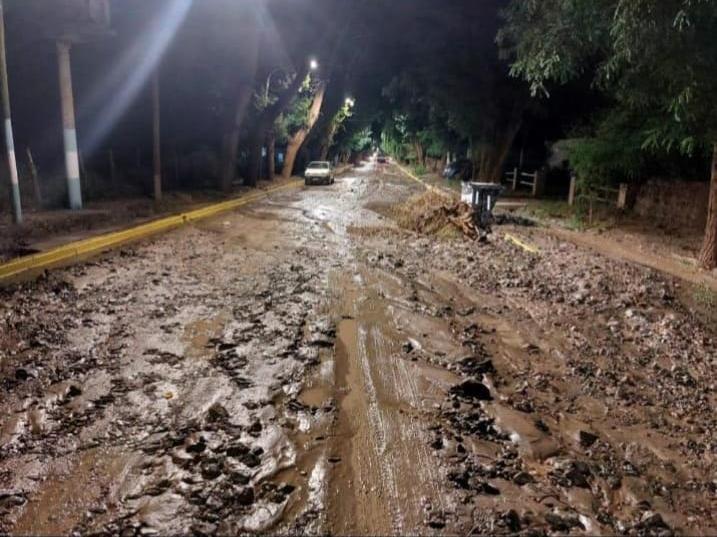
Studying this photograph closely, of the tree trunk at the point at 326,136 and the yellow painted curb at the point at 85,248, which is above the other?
the tree trunk at the point at 326,136

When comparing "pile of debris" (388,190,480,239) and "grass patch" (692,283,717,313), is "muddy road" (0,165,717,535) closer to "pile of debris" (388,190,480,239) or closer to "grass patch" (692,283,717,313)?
"grass patch" (692,283,717,313)

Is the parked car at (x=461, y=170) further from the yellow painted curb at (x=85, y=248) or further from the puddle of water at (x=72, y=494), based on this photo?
the puddle of water at (x=72, y=494)

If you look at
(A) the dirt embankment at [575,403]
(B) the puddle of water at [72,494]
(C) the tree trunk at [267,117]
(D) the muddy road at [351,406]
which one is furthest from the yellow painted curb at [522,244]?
(C) the tree trunk at [267,117]

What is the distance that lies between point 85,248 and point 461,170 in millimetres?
30677

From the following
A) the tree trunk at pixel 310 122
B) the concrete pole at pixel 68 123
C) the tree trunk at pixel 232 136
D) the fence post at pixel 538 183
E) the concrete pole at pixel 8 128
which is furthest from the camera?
the tree trunk at pixel 310 122

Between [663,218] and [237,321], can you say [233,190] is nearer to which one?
[663,218]

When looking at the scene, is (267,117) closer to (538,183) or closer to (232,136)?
(232,136)

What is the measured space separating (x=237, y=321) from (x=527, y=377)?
345cm

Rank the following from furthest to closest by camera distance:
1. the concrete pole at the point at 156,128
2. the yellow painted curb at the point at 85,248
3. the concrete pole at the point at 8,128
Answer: the concrete pole at the point at 156,128, the concrete pole at the point at 8,128, the yellow painted curb at the point at 85,248

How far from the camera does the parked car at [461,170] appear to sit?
36.7 metres

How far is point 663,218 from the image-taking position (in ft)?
48.9

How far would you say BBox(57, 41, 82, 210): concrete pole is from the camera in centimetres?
1459

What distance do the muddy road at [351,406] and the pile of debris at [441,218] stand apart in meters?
4.79

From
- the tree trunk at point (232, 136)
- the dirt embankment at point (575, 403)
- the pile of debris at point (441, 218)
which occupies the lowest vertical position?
the dirt embankment at point (575, 403)
